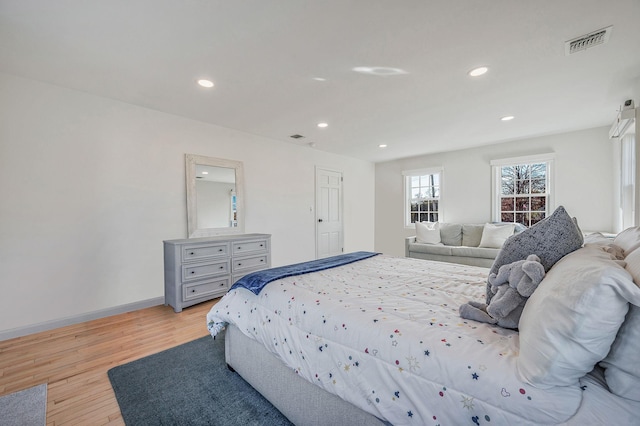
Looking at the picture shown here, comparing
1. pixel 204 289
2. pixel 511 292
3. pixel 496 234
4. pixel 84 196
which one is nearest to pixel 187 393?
pixel 204 289

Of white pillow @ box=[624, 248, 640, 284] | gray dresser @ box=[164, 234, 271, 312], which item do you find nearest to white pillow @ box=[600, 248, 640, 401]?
white pillow @ box=[624, 248, 640, 284]

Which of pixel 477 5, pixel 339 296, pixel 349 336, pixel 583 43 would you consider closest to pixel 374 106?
pixel 477 5

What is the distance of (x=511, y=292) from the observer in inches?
44.6

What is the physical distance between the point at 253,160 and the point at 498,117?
11.8 feet

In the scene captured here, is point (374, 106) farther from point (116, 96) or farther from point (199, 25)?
point (116, 96)

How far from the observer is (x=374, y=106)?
3230 millimetres

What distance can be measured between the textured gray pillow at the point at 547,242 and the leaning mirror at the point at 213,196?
3515 mm

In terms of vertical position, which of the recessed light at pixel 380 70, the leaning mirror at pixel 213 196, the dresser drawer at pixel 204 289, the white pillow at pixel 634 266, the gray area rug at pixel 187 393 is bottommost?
the gray area rug at pixel 187 393

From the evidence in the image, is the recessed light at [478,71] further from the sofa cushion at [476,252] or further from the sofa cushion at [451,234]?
the sofa cushion at [451,234]

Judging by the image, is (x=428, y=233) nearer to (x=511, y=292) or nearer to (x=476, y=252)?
(x=476, y=252)

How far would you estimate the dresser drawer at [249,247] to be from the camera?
3662 millimetres

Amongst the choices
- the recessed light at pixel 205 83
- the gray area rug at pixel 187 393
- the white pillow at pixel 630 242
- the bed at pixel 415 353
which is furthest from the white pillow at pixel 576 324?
the recessed light at pixel 205 83

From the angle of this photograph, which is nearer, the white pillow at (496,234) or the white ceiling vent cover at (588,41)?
the white ceiling vent cover at (588,41)

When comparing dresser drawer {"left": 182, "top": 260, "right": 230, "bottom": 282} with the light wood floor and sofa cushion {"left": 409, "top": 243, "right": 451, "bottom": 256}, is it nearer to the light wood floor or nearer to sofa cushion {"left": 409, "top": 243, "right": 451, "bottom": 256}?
the light wood floor
